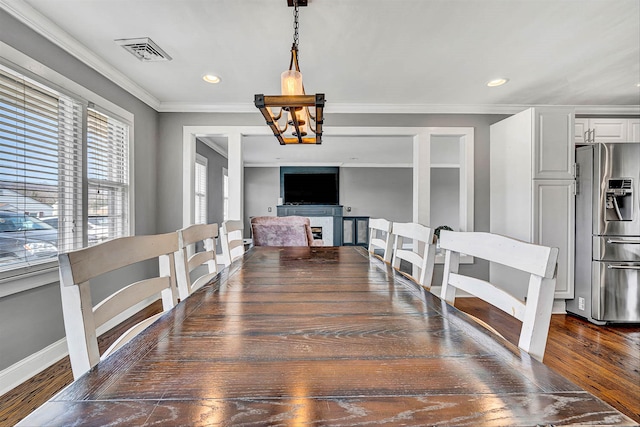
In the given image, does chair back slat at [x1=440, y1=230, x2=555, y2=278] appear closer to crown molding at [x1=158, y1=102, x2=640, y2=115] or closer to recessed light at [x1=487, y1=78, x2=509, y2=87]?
recessed light at [x1=487, y1=78, x2=509, y2=87]

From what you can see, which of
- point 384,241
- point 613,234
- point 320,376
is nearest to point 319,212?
point 384,241

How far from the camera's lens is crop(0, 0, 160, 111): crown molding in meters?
1.78

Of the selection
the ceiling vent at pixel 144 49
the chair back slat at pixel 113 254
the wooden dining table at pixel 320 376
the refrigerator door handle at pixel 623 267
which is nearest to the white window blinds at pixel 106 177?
the ceiling vent at pixel 144 49

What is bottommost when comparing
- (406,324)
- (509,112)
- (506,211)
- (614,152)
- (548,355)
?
(548,355)

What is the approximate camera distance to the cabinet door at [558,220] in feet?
9.54

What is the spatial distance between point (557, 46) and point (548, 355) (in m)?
2.41

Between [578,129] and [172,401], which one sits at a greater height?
[578,129]

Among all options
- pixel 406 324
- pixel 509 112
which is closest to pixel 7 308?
pixel 406 324

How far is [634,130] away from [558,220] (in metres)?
1.56

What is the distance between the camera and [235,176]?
356cm

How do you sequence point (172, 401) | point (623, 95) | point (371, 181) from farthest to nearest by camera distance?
1. point (371, 181)
2. point (623, 95)
3. point (172, 401)

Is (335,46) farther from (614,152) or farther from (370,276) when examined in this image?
(614,152)

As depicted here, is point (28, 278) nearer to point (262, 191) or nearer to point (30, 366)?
point (30, 366)

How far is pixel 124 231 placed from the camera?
296 centimetres
